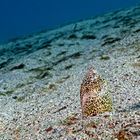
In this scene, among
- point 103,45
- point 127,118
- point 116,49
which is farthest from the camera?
point 103,45

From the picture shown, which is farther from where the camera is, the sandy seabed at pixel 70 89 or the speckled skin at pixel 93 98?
the speckled skin at pixel 93 98

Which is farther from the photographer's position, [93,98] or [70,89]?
[70,89]

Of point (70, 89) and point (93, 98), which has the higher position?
point (93, 98)

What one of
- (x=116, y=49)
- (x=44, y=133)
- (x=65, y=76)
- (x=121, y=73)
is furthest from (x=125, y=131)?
(x=116, y=49)

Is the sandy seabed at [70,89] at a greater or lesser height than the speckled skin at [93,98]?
lesser

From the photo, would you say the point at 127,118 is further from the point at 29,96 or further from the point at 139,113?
the point at 29,96

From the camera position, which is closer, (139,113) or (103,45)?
(139,113)

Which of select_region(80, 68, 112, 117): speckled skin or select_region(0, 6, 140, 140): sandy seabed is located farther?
select_region(80, 68, 112, 117): speckled skin

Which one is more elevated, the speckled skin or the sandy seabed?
the speckled skin
